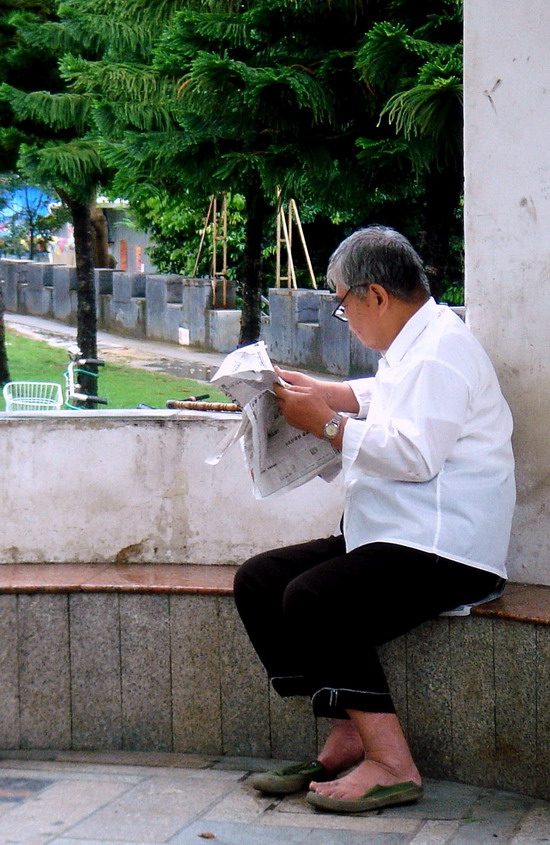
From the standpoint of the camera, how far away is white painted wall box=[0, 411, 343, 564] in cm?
396

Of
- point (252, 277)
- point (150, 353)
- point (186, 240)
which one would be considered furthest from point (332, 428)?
point (186, 240)

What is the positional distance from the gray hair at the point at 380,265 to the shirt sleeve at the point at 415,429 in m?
0.29

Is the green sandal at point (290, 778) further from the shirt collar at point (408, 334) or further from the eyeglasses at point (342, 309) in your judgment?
the eyeglasses at point (342, 309)

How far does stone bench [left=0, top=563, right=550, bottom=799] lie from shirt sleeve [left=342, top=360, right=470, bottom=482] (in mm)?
543

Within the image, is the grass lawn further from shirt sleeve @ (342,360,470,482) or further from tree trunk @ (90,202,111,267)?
shirt sleeve @ (342,360,470,482)

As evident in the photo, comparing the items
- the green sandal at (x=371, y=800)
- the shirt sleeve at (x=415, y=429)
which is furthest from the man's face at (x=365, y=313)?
the green sandal at (x=371, y=800)

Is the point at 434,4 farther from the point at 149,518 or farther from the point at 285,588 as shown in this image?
the point at 285,588

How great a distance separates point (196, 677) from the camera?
3.63m

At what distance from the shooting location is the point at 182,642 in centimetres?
364

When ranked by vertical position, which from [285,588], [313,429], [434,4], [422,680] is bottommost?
[422,680]

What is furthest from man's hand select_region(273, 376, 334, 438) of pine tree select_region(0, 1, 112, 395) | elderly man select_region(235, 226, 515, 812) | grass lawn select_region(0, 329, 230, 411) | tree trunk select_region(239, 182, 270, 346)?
grass lawn select_region(0, 329, 230, 411)

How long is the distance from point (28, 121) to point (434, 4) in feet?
21.9

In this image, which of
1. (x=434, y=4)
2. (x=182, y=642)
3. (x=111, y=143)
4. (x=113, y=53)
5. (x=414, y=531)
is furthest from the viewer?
(x=113, y=53)

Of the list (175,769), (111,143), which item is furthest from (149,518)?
(111,143)
